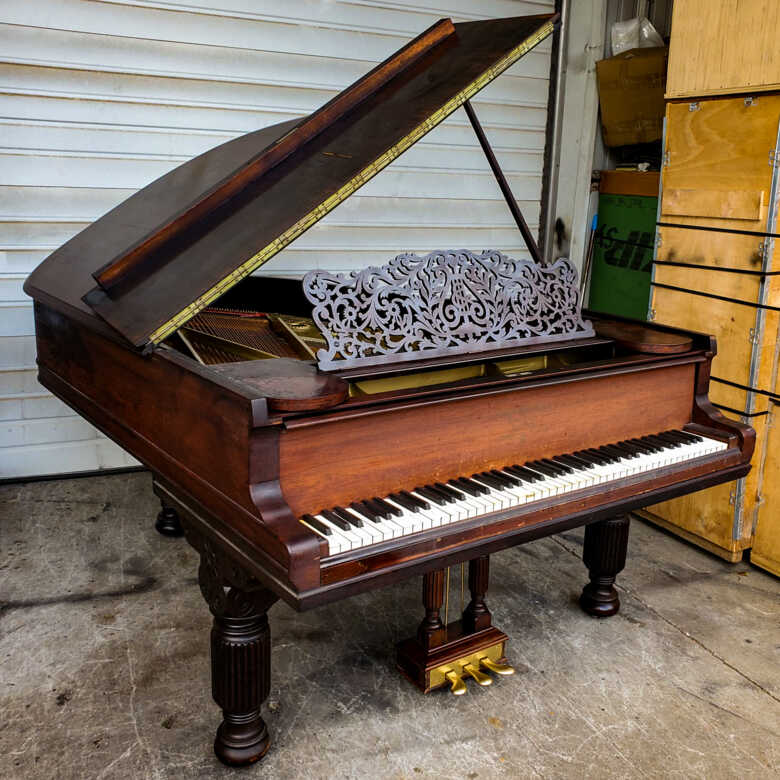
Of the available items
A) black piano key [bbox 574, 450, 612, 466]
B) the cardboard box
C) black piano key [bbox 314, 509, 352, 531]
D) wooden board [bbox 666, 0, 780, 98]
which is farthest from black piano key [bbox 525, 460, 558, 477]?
the cardboard box

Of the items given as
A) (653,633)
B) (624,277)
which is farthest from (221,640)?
(624,277)

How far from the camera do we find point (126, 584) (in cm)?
307

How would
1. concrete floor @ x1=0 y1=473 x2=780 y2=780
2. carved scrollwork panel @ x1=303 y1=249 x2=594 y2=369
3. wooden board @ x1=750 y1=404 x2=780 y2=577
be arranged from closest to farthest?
1. carved scrollwork panel @ x1=303 y1=249 x2=594 y2=369
2. concrete floor @ x1=0 y1=473 x2=780 y2=780
3. wooden board @ x1=750 y1=404 x2=780 y2=577

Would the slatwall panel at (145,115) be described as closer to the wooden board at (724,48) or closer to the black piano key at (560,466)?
the wooden board at (724,48)

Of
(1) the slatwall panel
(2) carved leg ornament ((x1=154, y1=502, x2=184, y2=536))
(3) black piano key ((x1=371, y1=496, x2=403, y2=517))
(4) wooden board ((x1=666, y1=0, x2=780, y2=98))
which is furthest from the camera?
(1) the slatwall panel

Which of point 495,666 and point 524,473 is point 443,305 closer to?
point 524,473

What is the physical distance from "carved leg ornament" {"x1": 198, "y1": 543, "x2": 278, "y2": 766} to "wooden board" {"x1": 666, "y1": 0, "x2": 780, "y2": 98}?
254 cm

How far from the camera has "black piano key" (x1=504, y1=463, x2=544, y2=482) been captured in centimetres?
203

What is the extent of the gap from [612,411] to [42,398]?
296cm

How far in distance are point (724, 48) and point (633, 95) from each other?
1302mm

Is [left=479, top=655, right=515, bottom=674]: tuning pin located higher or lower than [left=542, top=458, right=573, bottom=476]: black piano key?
lower

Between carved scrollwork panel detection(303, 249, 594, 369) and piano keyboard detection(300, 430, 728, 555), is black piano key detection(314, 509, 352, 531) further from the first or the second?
carved scrollwork panel detection(303, 249, 594, 369)

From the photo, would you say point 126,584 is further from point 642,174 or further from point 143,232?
point 642,174

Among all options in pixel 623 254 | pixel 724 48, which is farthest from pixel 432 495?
pixel 623 254
